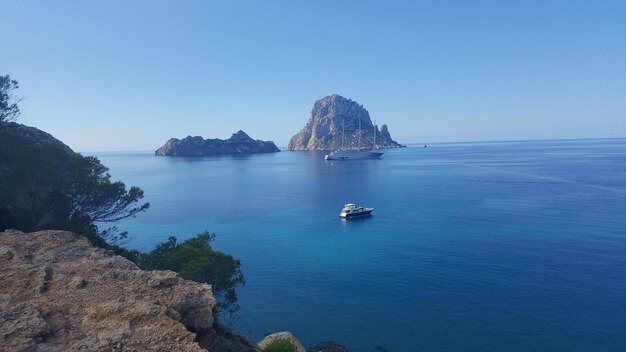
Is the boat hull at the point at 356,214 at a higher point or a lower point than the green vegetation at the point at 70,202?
lower

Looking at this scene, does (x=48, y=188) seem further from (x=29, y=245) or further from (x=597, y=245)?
(x=597, y=245)

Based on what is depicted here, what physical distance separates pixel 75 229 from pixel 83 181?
13.6 ft

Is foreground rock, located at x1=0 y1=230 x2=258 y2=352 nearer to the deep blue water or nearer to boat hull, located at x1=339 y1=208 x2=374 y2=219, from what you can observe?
the deep blue water

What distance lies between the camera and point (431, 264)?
3769cm

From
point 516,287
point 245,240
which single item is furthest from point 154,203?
point 516,287

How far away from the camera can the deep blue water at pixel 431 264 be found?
25891 mm

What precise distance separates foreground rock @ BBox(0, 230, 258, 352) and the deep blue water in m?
16.2

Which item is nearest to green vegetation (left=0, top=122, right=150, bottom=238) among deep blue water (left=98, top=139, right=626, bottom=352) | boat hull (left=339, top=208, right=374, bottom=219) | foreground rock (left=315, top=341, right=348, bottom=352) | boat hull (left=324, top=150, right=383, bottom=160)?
deep blue water (left=98, top=139, right=626, bottom=352)

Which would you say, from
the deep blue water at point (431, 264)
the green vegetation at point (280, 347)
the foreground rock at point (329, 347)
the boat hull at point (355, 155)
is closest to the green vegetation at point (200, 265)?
the green vegetation at point (280, 347)

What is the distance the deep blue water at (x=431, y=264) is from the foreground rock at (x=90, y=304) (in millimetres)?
16238

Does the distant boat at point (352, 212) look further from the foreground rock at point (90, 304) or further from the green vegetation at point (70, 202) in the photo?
the foreground rock at point (90, 304)

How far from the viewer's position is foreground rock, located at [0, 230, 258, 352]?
793 centimetres

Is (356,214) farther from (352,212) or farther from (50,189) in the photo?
(50,189)

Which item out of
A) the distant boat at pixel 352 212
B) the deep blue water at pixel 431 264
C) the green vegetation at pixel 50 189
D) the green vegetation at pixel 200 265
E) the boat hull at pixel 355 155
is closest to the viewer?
the green vegetation at pixel 200 265
